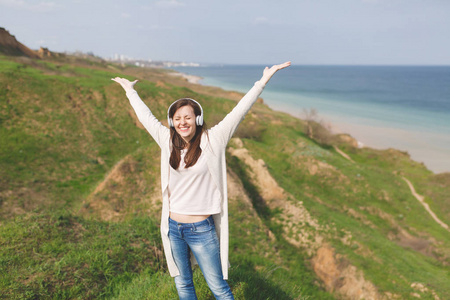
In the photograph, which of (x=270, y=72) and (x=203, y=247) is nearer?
(x=203, y=247)

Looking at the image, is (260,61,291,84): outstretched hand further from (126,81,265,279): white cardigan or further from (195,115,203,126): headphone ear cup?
(195,115,203,126): headphone ear cup

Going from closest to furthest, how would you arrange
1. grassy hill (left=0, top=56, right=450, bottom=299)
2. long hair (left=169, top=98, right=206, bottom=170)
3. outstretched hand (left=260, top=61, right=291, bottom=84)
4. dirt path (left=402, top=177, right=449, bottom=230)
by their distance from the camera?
long hair (left=169, top=98, right=206, bottom=170) → outstretched hand (left=260, top=61, right=291, bottom=84) → grassy hill (left=0, top=56, right=450, bottom=299) → dirt path (left=402, top=177, right=449, bottom=230)

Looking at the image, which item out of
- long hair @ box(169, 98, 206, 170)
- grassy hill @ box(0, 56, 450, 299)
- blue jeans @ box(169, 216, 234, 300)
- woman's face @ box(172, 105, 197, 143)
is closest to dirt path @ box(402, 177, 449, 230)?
grassy hill @ box(0, 56, 450, 299)

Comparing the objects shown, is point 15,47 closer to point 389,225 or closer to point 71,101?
point 71,101

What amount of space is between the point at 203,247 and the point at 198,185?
654mm

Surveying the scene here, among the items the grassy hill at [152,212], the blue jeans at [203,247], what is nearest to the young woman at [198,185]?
the blue jeans at [203,247]

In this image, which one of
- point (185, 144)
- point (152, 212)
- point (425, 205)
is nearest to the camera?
point (185, 144)

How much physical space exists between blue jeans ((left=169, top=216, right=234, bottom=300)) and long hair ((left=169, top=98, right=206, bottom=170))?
65 cm

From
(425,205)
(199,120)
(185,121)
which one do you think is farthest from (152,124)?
(425,205)

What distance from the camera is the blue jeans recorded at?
2.80 metres

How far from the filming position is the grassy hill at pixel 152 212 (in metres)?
5.00

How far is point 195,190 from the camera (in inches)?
111

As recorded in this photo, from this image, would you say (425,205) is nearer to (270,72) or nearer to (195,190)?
(270,72)

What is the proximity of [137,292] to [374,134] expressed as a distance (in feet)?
178
